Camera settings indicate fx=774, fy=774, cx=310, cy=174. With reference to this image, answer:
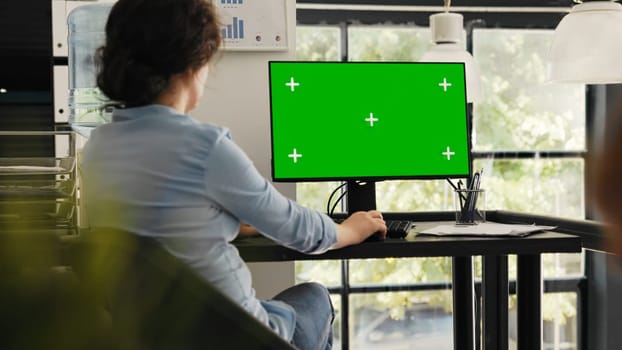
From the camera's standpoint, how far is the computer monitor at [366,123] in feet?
6.59

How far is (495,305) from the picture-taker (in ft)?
7.00

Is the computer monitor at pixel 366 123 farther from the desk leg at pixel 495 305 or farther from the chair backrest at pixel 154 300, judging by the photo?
the chair backrest at pixel 154 300

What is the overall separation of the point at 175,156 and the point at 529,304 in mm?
1077

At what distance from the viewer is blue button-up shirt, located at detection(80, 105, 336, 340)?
46.9 inches

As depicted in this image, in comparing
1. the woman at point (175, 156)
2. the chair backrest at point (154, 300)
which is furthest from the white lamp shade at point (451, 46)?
the chair backrest at point (154, 300)

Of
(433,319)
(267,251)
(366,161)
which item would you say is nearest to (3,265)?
(267,251)

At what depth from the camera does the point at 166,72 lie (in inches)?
50.0

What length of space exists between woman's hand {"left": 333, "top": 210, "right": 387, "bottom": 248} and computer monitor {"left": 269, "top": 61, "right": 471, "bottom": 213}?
32 cm

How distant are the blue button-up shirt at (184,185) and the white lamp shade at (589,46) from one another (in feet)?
3.68

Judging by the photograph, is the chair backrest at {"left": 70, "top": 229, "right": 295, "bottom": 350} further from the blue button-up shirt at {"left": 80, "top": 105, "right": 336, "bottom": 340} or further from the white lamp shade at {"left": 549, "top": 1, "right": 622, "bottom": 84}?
the white lamp shade at {"left": 549, "top": 1, "right": 622, "bottom": 84}

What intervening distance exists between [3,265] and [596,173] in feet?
0.66

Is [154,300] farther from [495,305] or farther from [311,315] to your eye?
[495,305]

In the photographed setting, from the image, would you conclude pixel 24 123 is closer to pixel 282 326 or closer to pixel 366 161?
pixel 366 161

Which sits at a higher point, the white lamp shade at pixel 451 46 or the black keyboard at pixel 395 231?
the white lamp shade at pixel 451 46
